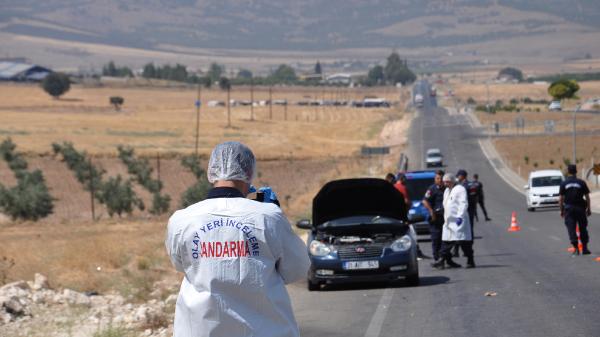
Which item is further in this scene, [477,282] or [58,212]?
[58,212]

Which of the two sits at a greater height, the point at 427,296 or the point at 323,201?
the point at 323,201

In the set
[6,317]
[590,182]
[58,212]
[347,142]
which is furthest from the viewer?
[347,142]

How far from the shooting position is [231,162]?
5.76 meters

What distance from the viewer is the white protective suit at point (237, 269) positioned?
219 inches

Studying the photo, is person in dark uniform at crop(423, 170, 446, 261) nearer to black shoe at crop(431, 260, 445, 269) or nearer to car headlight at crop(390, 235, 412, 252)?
black shoe at crop(431, 260, 445, 269)

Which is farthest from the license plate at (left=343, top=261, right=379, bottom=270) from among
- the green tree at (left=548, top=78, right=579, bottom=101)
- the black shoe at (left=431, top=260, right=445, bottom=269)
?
the green tree at (left=548, top=78, right=579, bottom=101)

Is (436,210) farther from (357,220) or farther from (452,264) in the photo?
(357,220)

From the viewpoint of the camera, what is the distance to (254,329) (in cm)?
556

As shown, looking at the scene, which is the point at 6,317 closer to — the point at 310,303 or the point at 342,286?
the point at 310,303

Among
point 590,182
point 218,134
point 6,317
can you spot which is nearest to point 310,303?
point 6,317

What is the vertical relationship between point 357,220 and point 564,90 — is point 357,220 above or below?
below

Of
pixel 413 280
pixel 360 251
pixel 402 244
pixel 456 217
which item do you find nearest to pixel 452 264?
pixel 456 217

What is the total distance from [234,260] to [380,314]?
8.70 metres

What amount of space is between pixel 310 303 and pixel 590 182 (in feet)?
155
